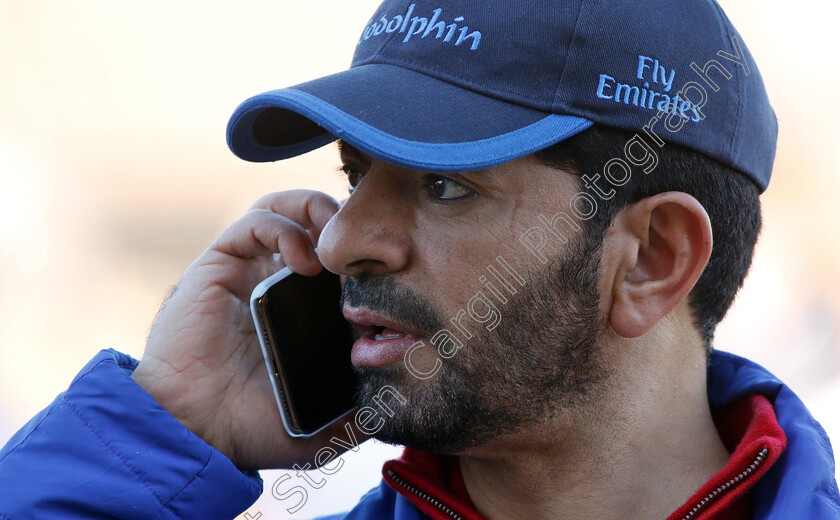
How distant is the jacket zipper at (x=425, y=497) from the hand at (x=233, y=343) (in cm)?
19

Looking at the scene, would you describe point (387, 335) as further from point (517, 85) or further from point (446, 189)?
point (517, 85)

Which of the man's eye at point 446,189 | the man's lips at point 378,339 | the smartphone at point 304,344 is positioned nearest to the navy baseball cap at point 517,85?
the man's eye at point 446,189

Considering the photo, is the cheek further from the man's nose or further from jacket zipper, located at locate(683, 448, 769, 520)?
jacket zipper, located at locate(683, 448, 769, 520)

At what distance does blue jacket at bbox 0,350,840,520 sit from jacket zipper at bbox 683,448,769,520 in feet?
0.14

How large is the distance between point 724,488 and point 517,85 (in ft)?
2.63

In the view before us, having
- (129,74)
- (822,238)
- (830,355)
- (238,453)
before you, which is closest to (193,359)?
(238,453)

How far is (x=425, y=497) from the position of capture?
166 centimetres

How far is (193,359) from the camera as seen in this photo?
69.3 inches

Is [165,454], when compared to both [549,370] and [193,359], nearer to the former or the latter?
[193,359]

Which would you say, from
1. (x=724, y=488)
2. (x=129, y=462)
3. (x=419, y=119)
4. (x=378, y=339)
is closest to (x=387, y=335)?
(x=378, y=339)

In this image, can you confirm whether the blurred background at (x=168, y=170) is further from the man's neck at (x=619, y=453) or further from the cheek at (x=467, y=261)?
the cheek at (x=467, y=261)

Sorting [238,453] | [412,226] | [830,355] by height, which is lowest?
[830,355]

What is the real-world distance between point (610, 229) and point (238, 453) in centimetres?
92

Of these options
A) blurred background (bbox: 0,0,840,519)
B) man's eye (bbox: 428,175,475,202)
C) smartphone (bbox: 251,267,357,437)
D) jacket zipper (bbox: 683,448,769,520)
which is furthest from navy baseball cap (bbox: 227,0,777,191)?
blurred background (bbox: 0,0,840,519)
